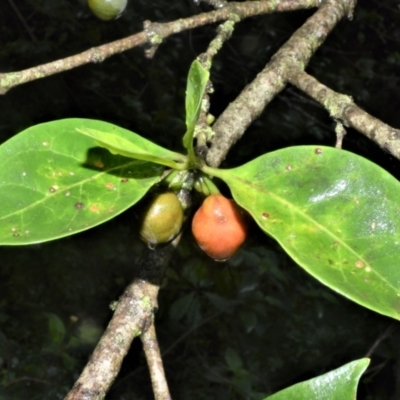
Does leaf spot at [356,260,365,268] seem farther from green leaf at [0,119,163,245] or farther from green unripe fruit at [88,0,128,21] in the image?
green unripe fruit at [88,0,128,21]

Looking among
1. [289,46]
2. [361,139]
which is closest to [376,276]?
[289,46]

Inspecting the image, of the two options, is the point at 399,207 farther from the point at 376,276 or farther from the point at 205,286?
the point at 205,286

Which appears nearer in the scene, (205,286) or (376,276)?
A: (376,276)

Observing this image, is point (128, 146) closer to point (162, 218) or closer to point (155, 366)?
point (162, 218)

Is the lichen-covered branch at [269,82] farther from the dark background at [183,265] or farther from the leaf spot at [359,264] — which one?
the dark background at [183,265]

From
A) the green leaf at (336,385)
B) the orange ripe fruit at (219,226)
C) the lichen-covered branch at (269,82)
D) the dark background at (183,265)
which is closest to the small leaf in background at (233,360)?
the dark background at (183,265)

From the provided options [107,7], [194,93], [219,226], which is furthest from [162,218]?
[107,7]
